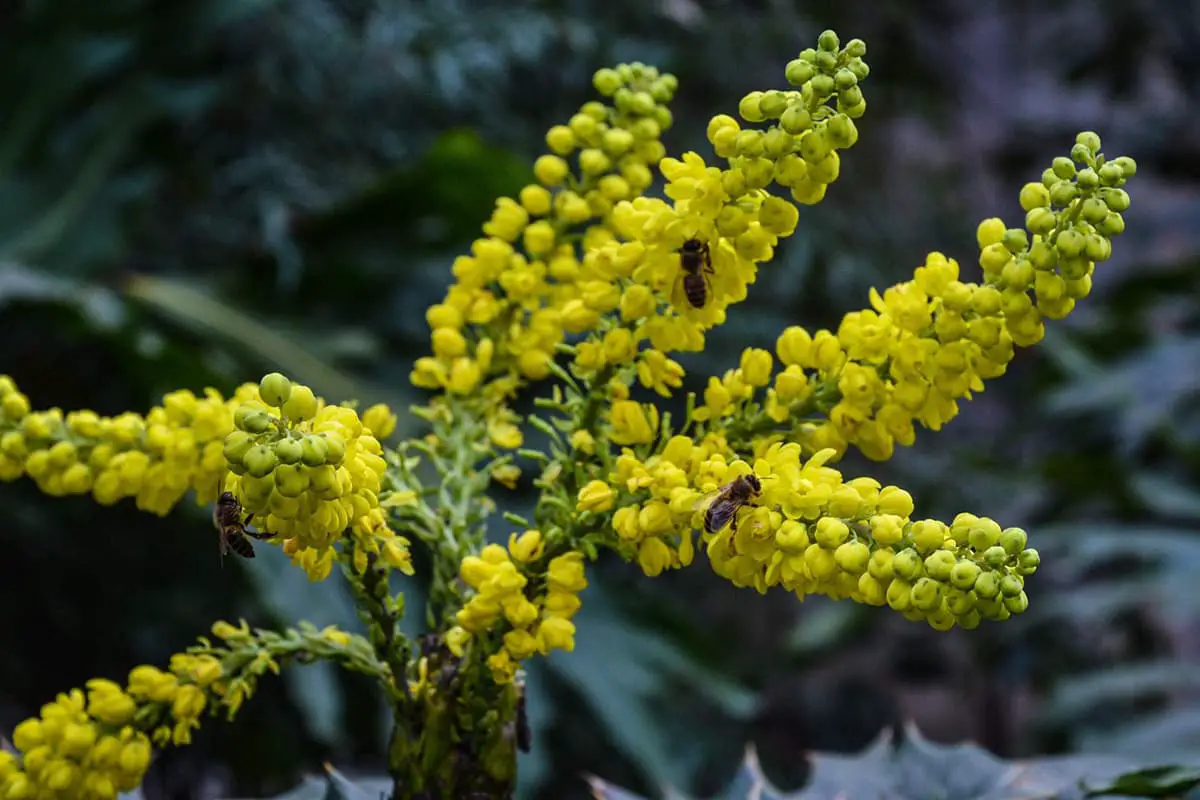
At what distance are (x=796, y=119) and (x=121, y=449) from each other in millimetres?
431

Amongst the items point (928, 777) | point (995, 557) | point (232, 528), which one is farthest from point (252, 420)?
point (928, 777)

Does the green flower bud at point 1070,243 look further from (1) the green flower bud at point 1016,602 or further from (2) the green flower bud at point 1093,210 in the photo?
(1) the green flower bud at point 1016,602

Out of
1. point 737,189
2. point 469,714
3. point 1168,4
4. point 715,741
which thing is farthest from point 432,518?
point 1168,4

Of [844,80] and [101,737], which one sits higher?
[844,80]

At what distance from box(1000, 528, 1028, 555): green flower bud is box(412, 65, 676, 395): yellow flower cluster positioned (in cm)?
29

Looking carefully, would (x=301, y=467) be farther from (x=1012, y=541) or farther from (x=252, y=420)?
(x=1012, y=541)

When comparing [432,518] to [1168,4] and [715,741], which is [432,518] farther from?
[1168,4]

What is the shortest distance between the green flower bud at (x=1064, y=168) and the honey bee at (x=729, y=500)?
0.70 ft

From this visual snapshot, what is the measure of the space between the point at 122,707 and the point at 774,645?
2.95m

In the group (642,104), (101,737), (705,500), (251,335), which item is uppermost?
(251,335)

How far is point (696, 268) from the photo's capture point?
24.3 inches

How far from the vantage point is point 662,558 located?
24.1 inches

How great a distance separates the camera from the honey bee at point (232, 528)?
1.94ft

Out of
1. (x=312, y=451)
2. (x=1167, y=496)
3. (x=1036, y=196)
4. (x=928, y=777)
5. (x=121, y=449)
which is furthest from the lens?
(x=1167, y=496)
